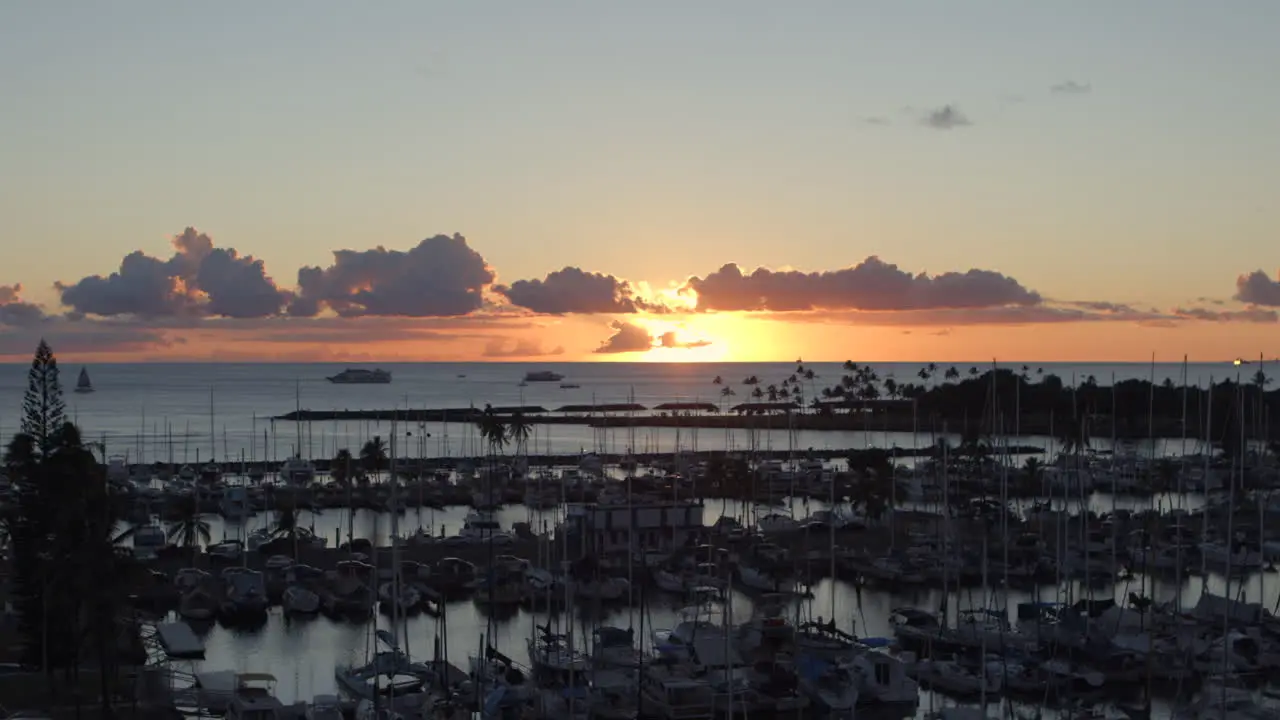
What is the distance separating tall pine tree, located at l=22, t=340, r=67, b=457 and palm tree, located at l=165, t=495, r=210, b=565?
13.6 meters

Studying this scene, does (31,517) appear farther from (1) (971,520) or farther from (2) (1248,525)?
(2) (1248,525)

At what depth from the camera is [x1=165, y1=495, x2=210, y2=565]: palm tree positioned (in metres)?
46.8

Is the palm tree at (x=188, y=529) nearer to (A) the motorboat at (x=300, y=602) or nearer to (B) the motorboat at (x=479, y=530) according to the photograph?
(A) the motorboat at (x=300, y=602)

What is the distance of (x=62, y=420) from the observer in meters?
34.2

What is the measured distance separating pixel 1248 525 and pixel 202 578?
1638 inches

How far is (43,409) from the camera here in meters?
32.8

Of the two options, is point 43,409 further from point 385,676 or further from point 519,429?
point 519,429

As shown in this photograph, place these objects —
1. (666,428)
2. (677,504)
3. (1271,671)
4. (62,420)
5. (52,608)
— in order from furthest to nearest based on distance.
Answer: (666,428), (677,504), (62,420), (1271,671), (52,608)

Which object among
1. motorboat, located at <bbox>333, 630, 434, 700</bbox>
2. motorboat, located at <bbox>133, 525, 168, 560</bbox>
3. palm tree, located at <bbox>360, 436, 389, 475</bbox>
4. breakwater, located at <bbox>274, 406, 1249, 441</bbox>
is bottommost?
breakwater, located at <bbox>274, 406, 1249, 441</bbox>

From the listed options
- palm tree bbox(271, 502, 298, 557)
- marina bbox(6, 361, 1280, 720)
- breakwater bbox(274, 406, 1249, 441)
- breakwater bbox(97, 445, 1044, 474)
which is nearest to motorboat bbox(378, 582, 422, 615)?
marina bbox(6, 361, 1280, 720)

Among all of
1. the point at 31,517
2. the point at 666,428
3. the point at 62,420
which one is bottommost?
the point at 666,428

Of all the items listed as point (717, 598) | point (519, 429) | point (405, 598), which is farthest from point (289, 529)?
point (519, 429)

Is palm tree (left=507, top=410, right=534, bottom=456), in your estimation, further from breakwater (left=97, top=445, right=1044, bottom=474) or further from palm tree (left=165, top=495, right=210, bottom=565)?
palm tree (left=165, top=495, right=210, bottom=565)

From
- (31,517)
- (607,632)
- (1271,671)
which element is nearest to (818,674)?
(607,632)
